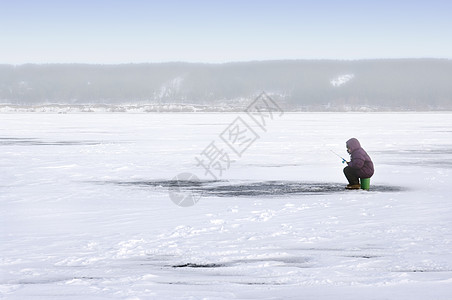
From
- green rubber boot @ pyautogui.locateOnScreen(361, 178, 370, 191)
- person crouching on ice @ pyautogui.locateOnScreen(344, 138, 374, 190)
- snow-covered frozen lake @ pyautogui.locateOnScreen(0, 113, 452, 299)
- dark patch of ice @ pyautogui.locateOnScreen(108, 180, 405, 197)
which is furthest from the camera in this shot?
green rubber boot @ pyautogui.locateOnScreen(361, 178, 370, 191)

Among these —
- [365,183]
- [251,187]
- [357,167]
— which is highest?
[357,167]

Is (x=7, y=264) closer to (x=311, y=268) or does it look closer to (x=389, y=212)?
(x=311, y=268)

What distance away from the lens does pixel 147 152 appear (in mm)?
Result: 19906

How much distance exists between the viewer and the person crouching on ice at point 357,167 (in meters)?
11.0

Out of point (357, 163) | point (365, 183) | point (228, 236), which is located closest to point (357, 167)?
point (357, 163)

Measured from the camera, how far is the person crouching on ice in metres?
11.0

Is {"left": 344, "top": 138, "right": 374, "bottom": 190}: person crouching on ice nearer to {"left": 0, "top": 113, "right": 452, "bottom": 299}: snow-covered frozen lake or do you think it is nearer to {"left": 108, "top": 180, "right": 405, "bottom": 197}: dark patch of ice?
{"left": 108, "top": 180, "right": 405, "bottom": 197}: dark patch of ice

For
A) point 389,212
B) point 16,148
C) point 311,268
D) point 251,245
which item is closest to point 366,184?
point 389,212

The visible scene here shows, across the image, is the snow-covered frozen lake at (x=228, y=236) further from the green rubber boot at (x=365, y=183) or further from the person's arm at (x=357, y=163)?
the person's arm at (x=357, y=163)

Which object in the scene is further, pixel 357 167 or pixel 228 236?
pixel 357 167

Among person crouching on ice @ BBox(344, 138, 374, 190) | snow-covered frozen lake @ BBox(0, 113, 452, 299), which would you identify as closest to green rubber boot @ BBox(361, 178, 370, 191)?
person crouching on ice @ BBox(344, 138, 374, 190)

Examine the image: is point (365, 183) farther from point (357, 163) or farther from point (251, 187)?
point (251, 187)

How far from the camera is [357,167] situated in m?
10.9

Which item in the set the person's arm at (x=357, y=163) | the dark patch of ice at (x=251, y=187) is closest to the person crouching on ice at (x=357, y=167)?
the person's arm at (x=357, y=163)
